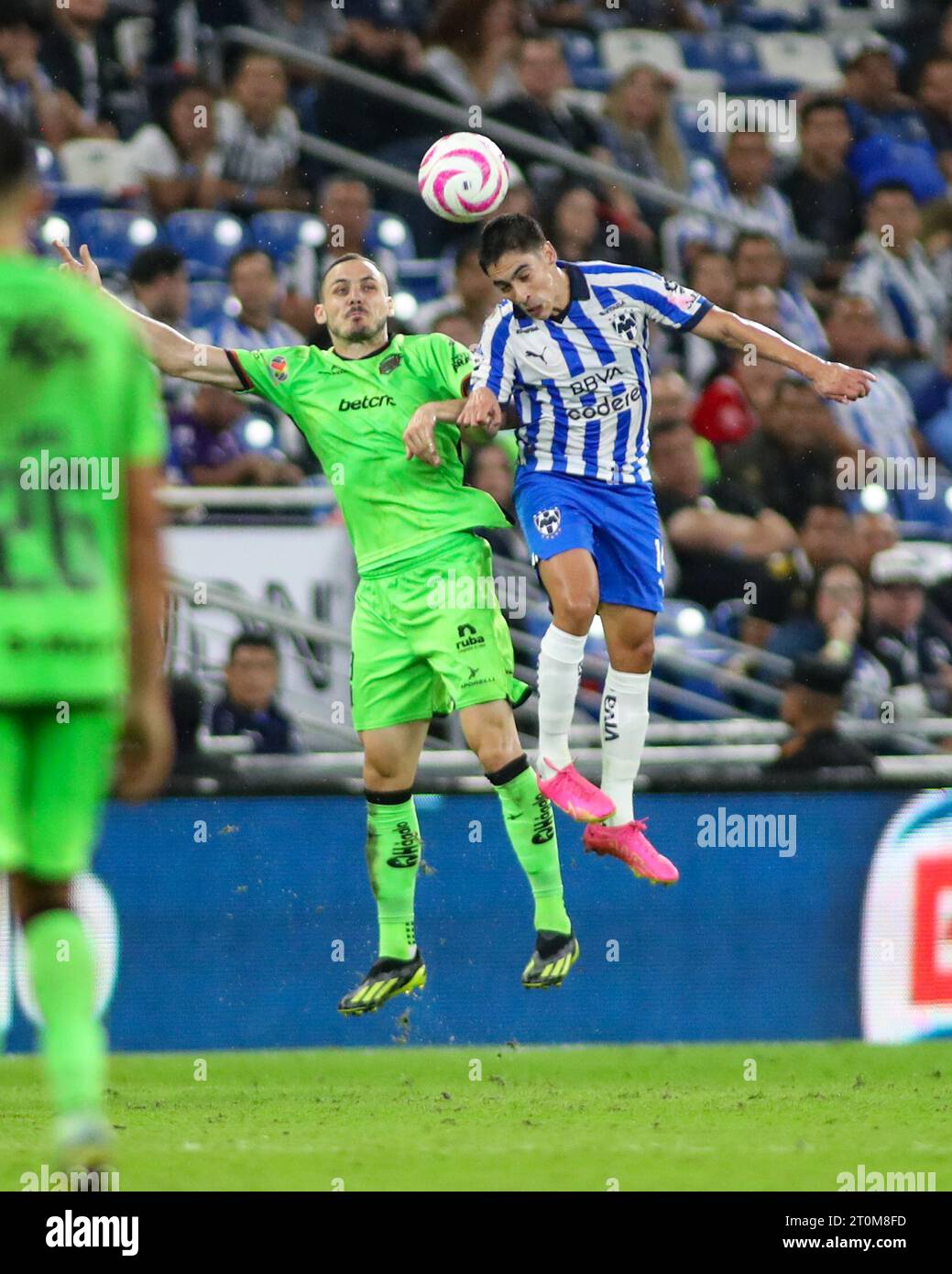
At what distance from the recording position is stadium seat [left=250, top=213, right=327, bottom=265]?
1204 cm

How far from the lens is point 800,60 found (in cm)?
1456

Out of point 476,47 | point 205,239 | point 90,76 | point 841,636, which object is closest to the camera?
point 841,636

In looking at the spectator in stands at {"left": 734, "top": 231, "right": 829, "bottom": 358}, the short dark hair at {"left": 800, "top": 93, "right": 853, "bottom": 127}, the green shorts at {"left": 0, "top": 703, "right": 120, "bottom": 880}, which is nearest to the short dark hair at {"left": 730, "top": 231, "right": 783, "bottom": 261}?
the spectator in stands at {"left": 734, "top": 231, "right": 829, "bottom": 358}

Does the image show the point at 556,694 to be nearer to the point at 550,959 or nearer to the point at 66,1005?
the point at 550,959

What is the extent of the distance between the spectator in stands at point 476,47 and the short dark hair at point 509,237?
543 centimetres

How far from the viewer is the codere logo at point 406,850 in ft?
27.0

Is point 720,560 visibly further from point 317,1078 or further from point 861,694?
point 317,1078

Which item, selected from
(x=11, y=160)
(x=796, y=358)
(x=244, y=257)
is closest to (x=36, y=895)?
(x=11, y=160)

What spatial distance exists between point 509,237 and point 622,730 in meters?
1.92

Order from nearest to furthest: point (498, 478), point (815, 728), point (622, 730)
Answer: point (622, 730)
point (815, 728)
point (498, 478)

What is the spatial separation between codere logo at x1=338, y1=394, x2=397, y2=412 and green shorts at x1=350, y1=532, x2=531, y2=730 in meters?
0.57

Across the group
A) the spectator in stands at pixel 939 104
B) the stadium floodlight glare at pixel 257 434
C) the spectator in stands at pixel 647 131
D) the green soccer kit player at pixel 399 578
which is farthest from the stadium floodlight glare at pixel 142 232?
the spectator in stands at pixel 939 104

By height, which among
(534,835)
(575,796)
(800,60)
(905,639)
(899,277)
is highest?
(800,60)

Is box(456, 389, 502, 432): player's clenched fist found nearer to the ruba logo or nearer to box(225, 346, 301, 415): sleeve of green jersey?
the ruba logo
